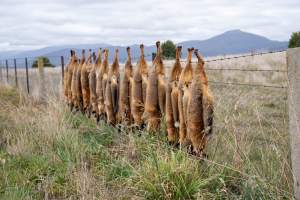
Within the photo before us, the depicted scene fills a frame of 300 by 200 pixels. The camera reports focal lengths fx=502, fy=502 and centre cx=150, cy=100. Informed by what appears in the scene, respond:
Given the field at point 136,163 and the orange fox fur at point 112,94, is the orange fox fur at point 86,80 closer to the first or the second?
the field at point 136,163

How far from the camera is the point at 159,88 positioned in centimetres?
626

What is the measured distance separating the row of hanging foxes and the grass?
0.21 meters

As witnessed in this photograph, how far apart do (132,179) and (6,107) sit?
A: 721cm

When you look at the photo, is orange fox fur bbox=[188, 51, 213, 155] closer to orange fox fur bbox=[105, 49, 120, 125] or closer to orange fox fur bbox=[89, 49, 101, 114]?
orange fox fur bbox=[105, 49, 120, 125]

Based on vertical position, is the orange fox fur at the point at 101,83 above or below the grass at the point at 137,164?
above

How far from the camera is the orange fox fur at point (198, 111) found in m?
5.18

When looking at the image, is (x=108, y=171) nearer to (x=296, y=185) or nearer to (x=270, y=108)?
(x=296, y=185)

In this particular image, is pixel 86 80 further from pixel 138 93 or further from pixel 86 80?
pixel 138 93

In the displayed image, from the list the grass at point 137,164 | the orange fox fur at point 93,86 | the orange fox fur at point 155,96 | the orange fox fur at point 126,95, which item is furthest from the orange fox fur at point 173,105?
the orange fox fur at point 93,86

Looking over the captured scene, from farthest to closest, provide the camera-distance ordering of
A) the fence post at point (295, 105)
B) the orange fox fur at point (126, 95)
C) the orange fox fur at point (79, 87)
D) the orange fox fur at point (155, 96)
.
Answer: the orange fox fur at point (79, 87)
the orange fox fur at point (126, 95)
the orange fox fur at point (155, 96)
the fence post at point (295, 105)

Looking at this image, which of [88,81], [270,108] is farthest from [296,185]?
[270,108]

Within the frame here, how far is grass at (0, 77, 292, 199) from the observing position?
4715mm

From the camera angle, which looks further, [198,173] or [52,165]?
[52,165]

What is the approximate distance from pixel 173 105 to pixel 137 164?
0.84 m
